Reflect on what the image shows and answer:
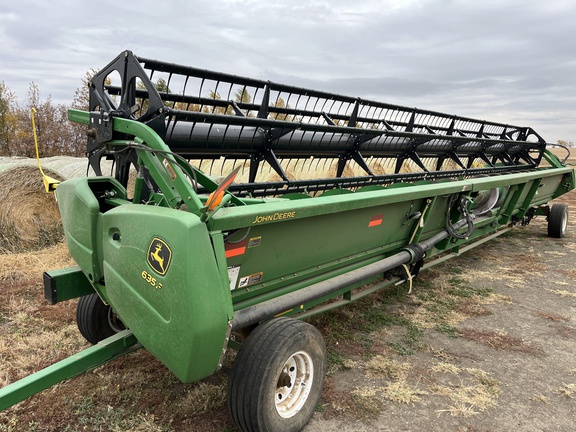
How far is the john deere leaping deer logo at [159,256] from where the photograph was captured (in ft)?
5.82

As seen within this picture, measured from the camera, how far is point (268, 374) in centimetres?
196

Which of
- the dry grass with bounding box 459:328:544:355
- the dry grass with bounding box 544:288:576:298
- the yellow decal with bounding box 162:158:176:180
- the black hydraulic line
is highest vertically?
the yellow decal with bounding box 162:158:176:180

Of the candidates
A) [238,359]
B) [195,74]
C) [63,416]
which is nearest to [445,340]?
[238,359]

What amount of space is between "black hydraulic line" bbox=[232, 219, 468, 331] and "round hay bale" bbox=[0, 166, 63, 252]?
3789 millimetres

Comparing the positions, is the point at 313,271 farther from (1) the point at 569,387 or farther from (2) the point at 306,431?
(1) the point at 569,387

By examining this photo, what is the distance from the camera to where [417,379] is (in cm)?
283

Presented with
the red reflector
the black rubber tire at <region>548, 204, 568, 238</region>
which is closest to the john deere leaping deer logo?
the red reflector

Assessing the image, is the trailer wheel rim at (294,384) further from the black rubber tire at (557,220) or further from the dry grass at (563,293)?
the black rubber tire at (557,220)

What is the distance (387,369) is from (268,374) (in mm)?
1294

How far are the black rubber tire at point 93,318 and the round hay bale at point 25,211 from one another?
8.55 ft


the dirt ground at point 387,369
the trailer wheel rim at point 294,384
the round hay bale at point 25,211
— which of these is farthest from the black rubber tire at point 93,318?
the round hay bale at point 25,211

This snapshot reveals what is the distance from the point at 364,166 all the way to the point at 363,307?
5.13ft

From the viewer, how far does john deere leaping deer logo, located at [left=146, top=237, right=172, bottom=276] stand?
5.82ft

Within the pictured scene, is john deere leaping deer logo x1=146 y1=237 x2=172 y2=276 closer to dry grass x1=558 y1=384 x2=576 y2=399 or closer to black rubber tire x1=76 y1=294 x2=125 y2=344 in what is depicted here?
black rubber tire x1=76 y1=294 x2=125 y2=344
